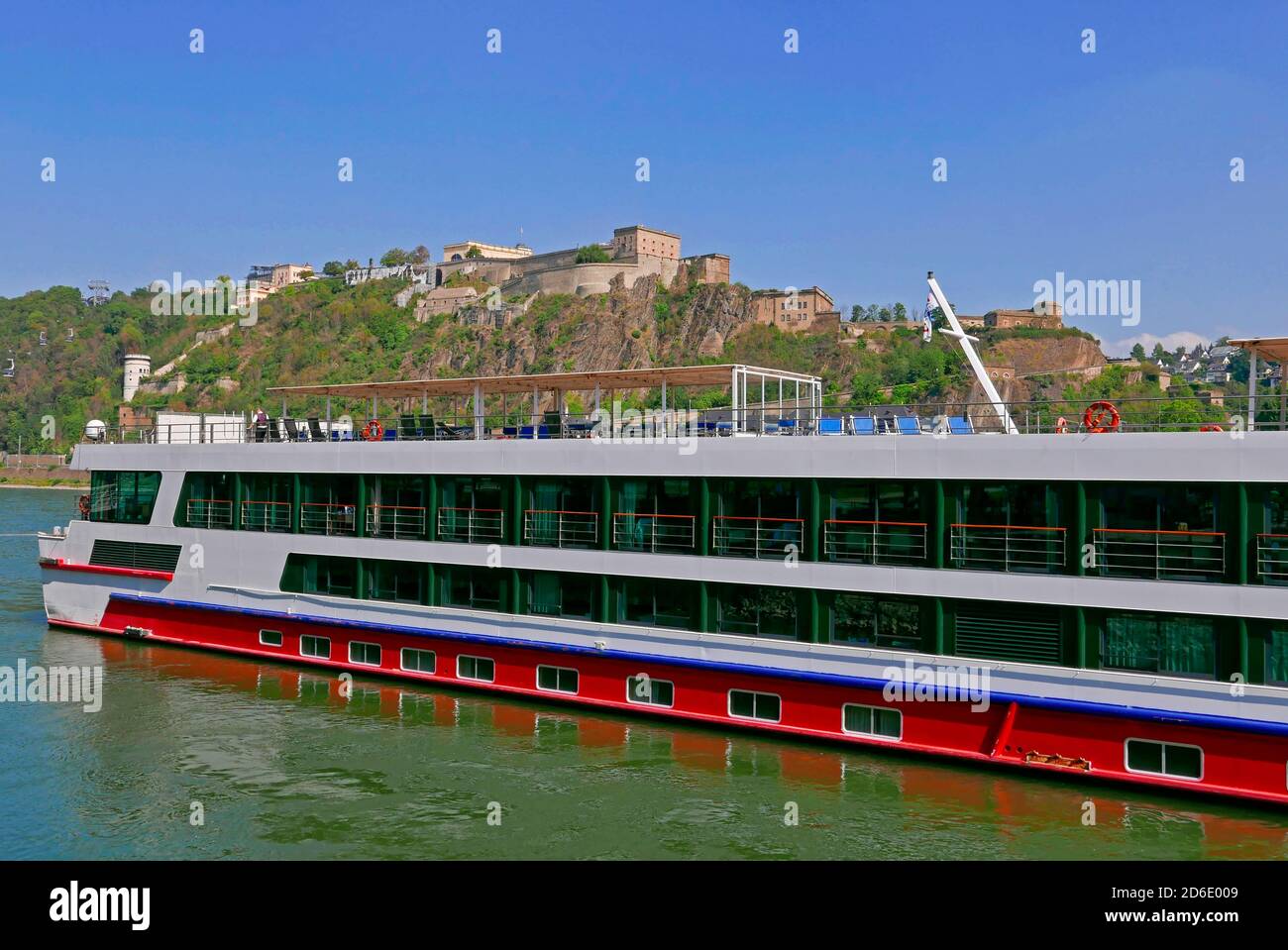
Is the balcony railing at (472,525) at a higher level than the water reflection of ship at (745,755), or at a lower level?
higher

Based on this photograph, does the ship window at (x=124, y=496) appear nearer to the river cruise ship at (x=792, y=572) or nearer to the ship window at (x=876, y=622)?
the river cruise ship at (x=792, y=572)

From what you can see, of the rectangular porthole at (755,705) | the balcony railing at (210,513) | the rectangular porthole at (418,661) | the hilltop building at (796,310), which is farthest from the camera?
the hilltop building at (796,310)

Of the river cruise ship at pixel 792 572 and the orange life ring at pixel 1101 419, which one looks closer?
the river cruise ship at pixel 792 572

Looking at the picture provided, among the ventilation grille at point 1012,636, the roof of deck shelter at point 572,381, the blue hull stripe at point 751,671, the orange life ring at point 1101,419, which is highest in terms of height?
the roof of deck shelter at point 572,381

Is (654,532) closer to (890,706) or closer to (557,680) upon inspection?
(557,680)

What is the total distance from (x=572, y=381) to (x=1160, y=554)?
35.2 ft

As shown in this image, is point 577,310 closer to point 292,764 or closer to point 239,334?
point 239,334

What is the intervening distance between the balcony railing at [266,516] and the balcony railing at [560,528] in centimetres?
599

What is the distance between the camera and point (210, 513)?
73.6ft

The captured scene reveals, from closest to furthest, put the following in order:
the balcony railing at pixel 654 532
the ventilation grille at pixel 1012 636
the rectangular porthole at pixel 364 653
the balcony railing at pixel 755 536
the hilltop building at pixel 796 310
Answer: the ventilation grille at pixel 1012 636
the balcony railing at pixel 755 536
the balcony railing at pixel 654 532
the rectangular porthole at pixel 364 653
the hilltop building at pixel 796 310

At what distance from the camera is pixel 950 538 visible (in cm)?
1464

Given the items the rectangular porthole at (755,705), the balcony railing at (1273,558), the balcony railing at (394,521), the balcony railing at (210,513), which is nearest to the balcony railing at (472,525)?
the balcony railing at (394,521)

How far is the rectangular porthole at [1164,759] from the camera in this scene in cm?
1300

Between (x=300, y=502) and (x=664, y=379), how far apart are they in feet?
25.9
